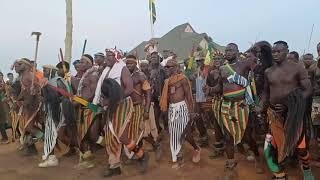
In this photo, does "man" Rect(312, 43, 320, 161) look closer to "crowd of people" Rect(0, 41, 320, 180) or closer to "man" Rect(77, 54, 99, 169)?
"crowd of people" Rect(0, 41, 320, 180)

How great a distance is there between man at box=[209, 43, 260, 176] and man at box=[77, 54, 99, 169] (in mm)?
2381

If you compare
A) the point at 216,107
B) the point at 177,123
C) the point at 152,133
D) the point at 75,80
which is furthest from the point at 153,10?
the point at 216,107

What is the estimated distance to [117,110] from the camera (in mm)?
7117

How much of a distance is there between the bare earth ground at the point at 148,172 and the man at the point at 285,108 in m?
0.82

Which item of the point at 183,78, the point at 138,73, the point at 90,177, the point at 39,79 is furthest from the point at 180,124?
the point at 39,79

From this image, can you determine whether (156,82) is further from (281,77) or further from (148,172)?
(281,77)

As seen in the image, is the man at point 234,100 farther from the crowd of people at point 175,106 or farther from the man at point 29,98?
the man at point 29,98

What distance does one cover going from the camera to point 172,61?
7445 millimetres

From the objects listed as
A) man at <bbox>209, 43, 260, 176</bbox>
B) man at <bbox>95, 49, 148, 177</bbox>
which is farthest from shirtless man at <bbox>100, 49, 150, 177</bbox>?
man at <bbox>209, 43, 260, 176</bbox>

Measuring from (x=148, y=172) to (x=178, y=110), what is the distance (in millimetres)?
1174

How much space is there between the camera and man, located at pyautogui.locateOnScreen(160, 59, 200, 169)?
23.9 feet

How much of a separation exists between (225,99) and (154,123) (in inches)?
80.0

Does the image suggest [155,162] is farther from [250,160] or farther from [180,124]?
[250,160]

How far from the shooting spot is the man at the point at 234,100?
652 centimetres
